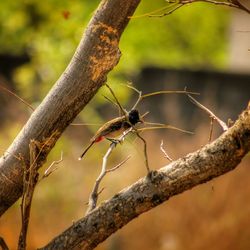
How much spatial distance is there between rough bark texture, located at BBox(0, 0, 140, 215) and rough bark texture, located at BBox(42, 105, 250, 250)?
0.83 ft

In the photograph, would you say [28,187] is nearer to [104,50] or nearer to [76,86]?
[76,86]

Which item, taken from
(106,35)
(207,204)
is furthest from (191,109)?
(106,35)

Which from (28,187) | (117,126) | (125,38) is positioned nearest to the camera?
(28,187)

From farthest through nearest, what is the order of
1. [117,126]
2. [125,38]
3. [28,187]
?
[125,38]
[117,126]
[28,187]

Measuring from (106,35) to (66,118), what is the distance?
281 millimetres

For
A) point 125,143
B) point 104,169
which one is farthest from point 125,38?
point 104,169

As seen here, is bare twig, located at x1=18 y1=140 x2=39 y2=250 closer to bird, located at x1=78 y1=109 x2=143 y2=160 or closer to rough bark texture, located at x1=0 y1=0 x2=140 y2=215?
rough bark texture, located at x1=0 y1=0 x2=140 y2=215

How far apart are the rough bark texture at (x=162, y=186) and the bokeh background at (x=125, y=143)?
0.25 m

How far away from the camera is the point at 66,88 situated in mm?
2092

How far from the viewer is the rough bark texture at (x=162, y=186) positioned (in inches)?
79.0

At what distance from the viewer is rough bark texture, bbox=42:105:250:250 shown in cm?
201

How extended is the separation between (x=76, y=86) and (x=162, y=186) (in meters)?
0.40

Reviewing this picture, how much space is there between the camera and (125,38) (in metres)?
12.8

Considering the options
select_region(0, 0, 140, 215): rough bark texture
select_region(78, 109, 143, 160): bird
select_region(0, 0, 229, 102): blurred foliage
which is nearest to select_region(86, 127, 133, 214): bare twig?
select_region(78, 109, 143, 160): bird
